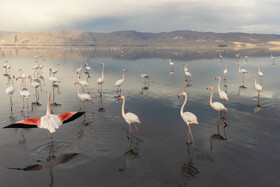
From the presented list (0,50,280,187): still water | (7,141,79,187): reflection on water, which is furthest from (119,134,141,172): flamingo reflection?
(7,141,79,187): reflection on water

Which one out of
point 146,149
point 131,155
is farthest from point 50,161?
point 146,149

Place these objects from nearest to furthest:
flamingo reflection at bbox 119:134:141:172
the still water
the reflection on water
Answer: the still water → the reflection on water → flamingo reflection at bbox 119:134:141:172

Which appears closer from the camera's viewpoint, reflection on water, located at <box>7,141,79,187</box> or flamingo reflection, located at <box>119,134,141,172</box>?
reflection on water, located at <box>7,141,79,187</box>

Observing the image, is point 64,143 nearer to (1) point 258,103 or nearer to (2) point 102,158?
(2) point 102,158

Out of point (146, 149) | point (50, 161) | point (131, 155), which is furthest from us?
point (146, 149)

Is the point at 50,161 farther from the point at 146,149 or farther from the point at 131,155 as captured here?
the point at 146,149

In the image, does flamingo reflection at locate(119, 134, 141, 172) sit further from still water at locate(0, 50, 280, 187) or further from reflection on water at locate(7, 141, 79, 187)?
reflection on water at locate(7, 141, 79, 187)

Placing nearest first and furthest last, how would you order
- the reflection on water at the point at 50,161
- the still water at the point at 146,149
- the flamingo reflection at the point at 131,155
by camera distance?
1. the still water at the point at 146,149
2. the reflection on water at the point at 50,161
3. the flamingo reflection at the point at 131,155

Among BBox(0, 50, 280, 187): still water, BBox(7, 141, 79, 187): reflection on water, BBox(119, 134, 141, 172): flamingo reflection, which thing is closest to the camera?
BBox(0, 50, 280, 187): still water

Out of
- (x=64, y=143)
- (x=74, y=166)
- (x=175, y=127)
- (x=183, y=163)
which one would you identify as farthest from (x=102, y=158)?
(x=175, y=127)

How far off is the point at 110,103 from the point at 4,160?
8.31 m

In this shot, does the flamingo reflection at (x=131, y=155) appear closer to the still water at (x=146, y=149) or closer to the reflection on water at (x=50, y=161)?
the still water at (x=146, y=149)

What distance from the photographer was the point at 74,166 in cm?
746

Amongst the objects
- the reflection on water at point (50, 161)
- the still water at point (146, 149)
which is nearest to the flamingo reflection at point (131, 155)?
the still water at point (146, 149)
